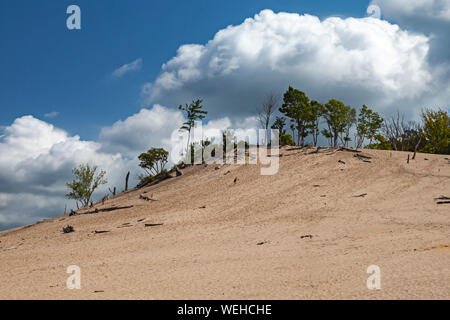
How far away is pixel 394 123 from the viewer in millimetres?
63625

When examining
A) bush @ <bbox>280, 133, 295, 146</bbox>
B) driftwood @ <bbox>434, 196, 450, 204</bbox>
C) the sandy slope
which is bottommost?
the sandy slope

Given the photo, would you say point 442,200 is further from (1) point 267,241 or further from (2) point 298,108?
(2) point 298,108

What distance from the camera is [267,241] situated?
18.6m

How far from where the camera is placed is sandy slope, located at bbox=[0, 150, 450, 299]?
11.2 metres

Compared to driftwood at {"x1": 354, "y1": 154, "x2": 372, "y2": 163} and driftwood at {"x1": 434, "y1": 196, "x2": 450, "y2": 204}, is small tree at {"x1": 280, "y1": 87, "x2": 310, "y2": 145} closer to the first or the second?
driftwood at {"x1": 354, "y1": 154, "x2": 372, "y2": 163}

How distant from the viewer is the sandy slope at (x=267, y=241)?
11.2 m

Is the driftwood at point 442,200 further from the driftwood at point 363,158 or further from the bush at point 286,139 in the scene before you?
the bush at point 286,139

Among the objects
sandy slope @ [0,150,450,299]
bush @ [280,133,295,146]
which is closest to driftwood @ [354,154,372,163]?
sandy slope @ [0,150,450,299]

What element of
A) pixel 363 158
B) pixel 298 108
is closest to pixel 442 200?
pixel 363 158

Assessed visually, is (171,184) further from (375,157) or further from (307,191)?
(375,157)

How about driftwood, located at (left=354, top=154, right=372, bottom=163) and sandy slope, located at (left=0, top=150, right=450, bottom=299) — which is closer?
sandy slope, located at (left=0, top=150, right=450, bottom=299)

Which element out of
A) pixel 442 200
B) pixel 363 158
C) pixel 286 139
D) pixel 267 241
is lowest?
pixel 267 241

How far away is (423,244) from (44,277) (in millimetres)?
14695
